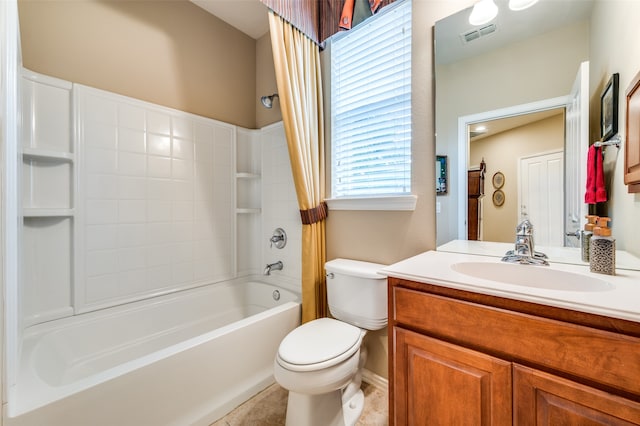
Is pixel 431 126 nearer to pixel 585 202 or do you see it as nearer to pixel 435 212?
pixel 435 212

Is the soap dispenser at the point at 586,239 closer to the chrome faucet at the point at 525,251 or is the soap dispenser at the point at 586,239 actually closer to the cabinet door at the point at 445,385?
the chrome faucet at the point at 525,251

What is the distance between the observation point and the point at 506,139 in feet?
4.03

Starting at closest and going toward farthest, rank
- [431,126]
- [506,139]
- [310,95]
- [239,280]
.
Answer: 1. [506,139]
2. [431,126]
3. [310,95]
4. [239,280]

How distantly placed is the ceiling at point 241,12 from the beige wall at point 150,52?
6 cm

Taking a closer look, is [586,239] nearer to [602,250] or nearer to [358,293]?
[602,250]

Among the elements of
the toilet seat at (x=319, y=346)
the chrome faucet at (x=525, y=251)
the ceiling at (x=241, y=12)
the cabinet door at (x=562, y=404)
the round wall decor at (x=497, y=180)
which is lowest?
the toilet seat at (x=319, y=346)

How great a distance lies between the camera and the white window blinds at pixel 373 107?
1.49 meters

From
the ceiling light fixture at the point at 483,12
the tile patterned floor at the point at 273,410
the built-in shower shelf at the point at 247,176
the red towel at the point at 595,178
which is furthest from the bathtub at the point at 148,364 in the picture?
the ceiling light fixture at the point at 483,12

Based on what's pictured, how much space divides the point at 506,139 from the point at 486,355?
3.19 ft

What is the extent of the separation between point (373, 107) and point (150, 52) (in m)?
1.62

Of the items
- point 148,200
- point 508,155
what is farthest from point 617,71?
point 148,200

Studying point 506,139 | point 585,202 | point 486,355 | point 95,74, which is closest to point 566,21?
point 506,139

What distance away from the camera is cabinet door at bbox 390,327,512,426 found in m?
0.79

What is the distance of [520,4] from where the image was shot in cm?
117
